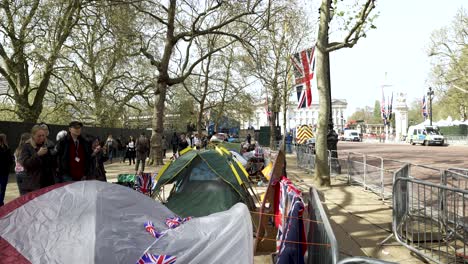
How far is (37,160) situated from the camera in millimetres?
5504

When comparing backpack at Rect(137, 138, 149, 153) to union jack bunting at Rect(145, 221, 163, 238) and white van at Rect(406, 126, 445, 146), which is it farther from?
white van at Rect(406, 126, 445, 146)

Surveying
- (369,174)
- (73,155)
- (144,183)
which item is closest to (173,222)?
(73,155)

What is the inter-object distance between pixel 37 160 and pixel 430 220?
19.5ft

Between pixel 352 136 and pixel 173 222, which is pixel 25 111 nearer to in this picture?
pixel 173 222

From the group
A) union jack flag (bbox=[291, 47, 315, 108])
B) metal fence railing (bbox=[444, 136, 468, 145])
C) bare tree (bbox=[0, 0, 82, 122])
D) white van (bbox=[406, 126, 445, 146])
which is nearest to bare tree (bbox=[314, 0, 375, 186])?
union jack flag (bbox=[291, 47, 315, 108])

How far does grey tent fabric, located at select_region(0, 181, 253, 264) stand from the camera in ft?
9.70

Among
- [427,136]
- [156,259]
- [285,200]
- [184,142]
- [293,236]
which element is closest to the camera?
[156,259]

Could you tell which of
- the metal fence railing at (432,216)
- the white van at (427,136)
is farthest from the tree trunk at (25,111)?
the white van at (427,136)

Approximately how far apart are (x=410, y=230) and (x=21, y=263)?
17.0 feet

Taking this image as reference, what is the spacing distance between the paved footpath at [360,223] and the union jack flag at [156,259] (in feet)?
8.28

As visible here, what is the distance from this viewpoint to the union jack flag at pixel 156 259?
2.87m

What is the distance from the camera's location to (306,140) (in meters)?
25.2

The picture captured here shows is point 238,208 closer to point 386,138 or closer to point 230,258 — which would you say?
point 230,258

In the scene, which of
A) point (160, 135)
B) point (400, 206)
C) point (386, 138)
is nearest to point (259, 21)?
point (160, 135)
